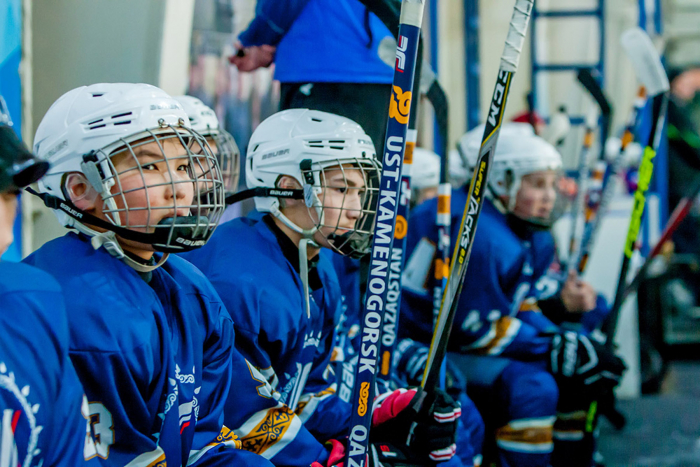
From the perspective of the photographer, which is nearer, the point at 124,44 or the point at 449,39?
the point at 124,44

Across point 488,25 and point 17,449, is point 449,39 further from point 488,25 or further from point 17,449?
point 17,449

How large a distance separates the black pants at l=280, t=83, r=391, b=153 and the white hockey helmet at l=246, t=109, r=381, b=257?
0.42 ft

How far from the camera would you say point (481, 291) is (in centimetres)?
239

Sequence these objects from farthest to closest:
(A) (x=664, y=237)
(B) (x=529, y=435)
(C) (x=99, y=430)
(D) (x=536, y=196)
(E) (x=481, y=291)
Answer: (A) (x=664, y=237)
(D) (x=536, y=196)
(E) (x=481, y=291)
(B) (x=529, y=435)
(C) (x=99, y=430)

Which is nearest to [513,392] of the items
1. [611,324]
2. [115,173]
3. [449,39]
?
[611,324]

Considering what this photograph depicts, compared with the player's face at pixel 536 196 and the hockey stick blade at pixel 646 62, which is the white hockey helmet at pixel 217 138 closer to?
the player's face at pixel 536 196

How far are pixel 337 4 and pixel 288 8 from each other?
0.47 ft

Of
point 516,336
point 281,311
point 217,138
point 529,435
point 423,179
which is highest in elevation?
point 217,138

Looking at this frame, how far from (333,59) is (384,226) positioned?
31.0 inches

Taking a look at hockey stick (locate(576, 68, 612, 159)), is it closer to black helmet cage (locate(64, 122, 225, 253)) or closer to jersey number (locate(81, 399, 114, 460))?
black helmet cage (locate(64, 122, 225, 253))

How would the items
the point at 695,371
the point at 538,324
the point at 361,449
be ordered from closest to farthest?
the point at 361,449, the point at 538,324, the point at 695,371

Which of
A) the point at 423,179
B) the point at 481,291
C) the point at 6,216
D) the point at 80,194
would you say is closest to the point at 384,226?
the point at 80,194

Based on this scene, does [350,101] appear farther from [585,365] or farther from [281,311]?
[585,365]

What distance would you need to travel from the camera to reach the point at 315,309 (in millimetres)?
1668
